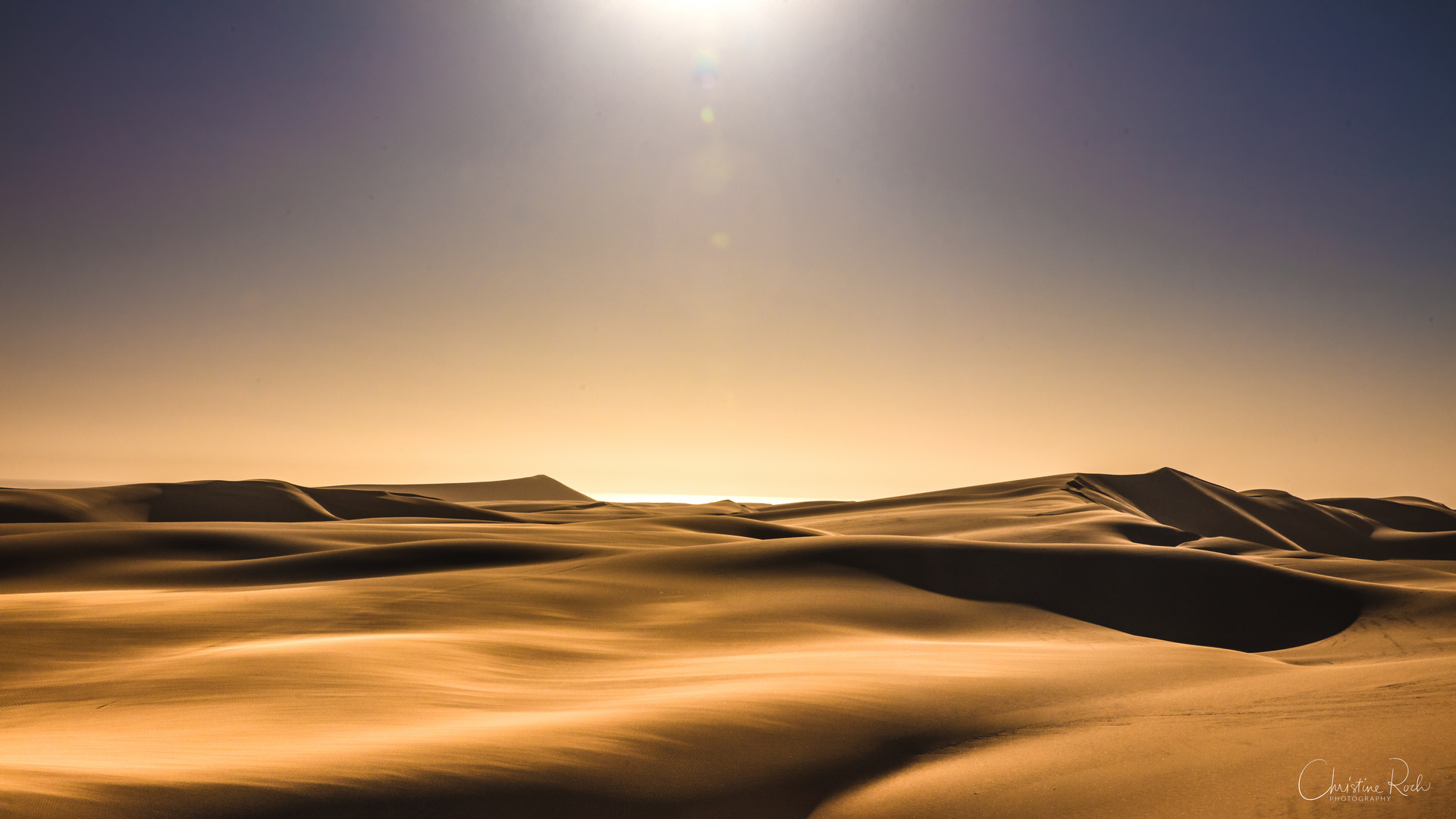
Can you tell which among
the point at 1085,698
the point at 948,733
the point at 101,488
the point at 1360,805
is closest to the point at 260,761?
the point at 948,733

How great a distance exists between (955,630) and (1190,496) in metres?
55.1

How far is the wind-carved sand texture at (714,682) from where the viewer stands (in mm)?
4938

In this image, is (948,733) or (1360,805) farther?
(948,733)

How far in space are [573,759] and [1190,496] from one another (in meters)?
67.4

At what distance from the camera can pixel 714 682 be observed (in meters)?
8.80

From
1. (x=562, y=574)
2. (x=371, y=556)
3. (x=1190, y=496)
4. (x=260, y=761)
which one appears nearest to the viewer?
(x=260, y=761)

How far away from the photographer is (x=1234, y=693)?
7684 mm

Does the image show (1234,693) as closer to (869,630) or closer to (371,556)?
(869,630)

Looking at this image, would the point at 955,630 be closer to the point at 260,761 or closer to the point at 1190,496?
the point at 260,761

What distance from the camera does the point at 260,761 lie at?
509 cm

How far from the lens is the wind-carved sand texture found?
16.2 feet

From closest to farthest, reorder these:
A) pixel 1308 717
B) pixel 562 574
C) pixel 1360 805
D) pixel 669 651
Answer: pixel 1360 805 → pixel 1308 717 → pixel 669 651 → pixel 562 574

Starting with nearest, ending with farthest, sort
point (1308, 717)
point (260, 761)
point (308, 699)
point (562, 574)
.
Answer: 1. point (260, 761)
2. point (1308, 717)
3. point (308, 699)
4. point (562, 574)

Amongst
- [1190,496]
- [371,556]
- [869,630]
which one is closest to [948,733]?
[869,630]
